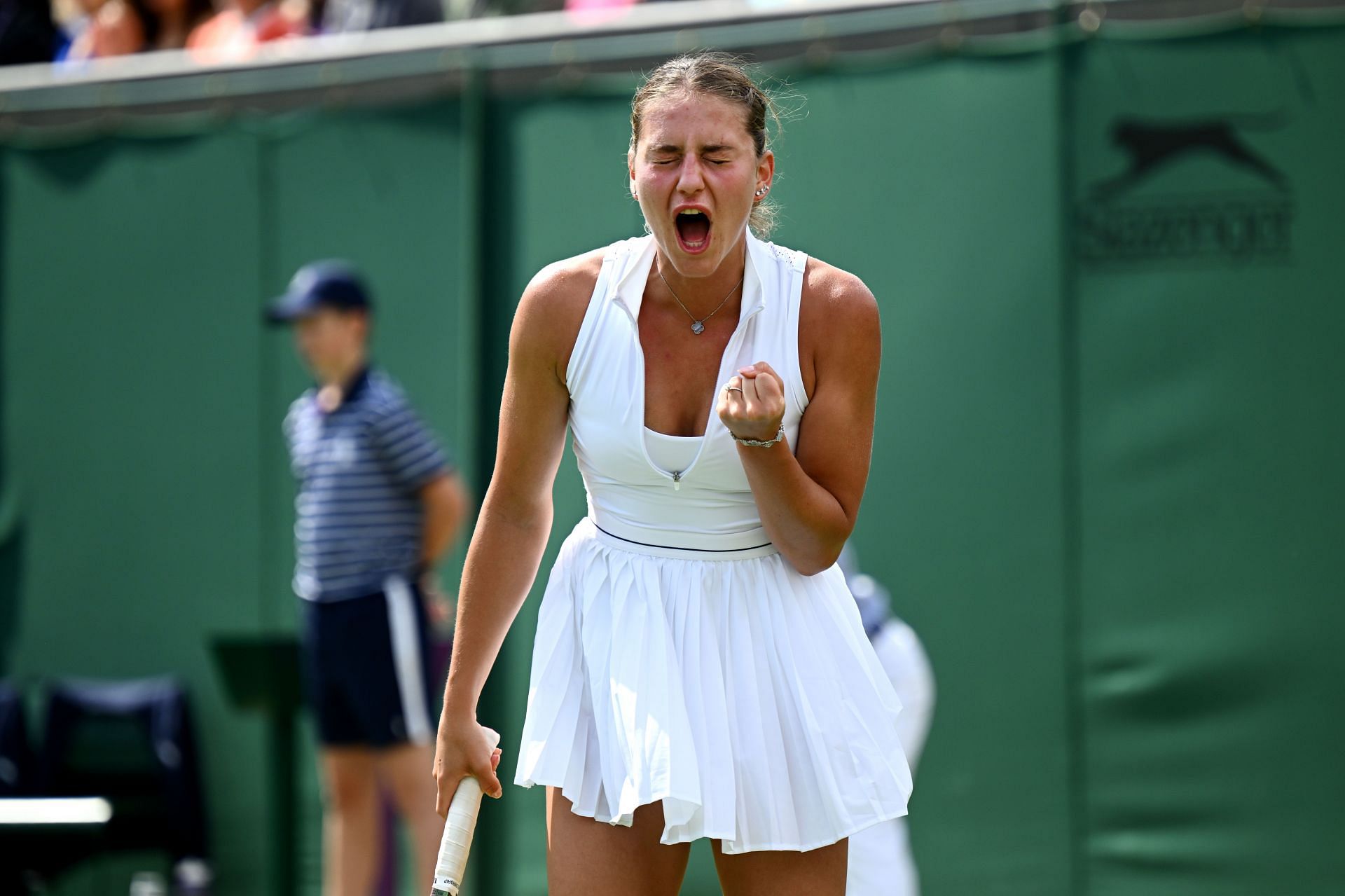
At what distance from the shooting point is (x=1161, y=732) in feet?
15.7

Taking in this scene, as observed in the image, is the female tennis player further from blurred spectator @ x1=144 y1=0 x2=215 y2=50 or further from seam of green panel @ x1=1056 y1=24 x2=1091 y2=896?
blurred spectator @ x1=144 y1=0 x2=215 y2=50

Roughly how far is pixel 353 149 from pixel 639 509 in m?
3.63

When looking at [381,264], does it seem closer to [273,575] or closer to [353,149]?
[353,149]

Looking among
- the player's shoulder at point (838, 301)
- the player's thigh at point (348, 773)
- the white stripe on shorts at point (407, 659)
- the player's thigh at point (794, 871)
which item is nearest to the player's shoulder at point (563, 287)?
the player's shoulder at point (838, 301)

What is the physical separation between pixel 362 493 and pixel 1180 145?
2719mm

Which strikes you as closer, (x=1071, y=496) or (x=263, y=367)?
(x=1071, y=496)

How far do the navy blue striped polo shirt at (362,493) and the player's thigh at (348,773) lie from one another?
19.8 inches

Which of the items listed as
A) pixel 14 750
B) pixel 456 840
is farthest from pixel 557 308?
pixel 14 750

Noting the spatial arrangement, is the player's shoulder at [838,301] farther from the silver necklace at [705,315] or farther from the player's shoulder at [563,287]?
the player's shoulder at [563,287]

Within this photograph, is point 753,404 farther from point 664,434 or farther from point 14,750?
point 14,750

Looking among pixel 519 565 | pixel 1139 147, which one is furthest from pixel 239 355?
pixel 519 565

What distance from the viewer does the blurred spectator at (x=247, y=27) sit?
660 centimetres

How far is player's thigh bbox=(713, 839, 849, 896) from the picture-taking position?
98.3 inches

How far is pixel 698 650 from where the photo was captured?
2.51 metres
